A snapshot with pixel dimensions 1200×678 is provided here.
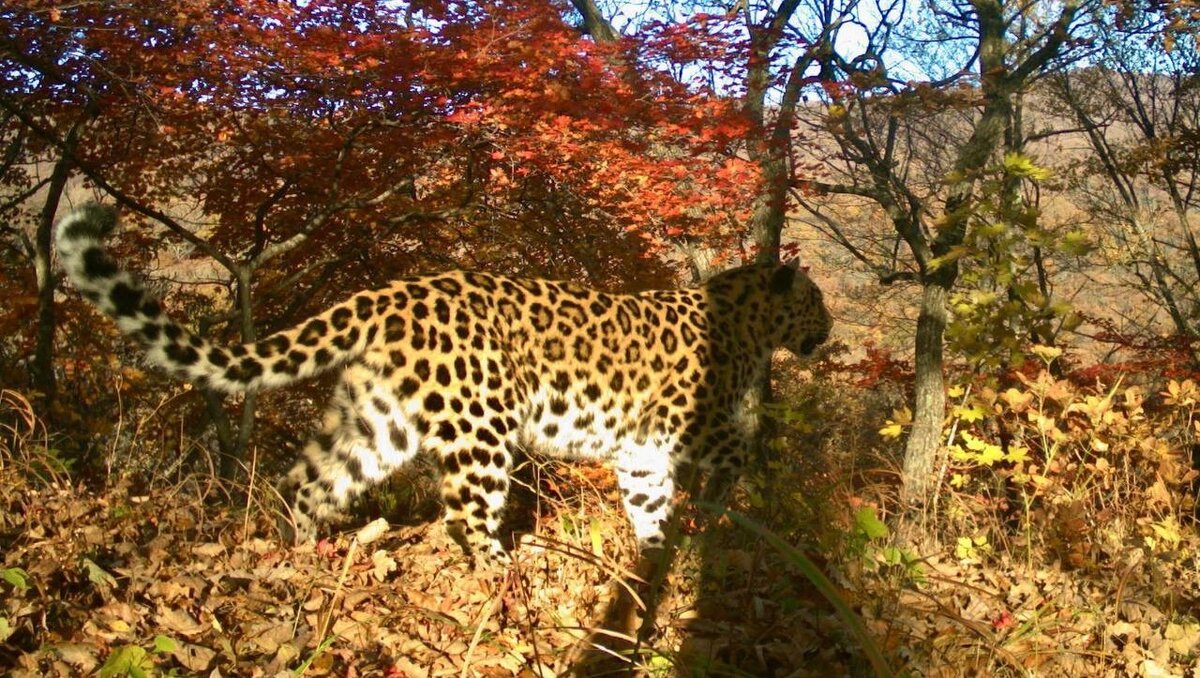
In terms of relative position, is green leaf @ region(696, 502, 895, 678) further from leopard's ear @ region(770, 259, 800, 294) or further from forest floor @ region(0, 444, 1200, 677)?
leopard's ear @ region(770, 259, 800, 294)

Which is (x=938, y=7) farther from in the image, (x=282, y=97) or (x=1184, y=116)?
(x=282, y=97)

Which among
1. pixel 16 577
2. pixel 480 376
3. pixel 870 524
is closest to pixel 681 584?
pixel 870 524

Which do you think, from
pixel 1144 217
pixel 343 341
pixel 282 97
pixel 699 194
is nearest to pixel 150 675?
pixel 343 341

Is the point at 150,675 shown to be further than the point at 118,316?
No

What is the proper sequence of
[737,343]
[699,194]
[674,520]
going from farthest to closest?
[699,194] < [737,343] < [674,520]

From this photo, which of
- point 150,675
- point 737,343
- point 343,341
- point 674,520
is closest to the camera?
point 674,520

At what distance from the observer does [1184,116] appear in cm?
1866

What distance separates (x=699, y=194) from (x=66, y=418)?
7221mm

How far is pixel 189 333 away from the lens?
5.25 metres

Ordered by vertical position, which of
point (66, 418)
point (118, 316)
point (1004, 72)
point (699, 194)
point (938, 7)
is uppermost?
point (938, 7)

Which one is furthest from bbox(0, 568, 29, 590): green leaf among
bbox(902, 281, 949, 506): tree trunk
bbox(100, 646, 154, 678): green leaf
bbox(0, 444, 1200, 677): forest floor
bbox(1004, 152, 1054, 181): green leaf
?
bbox(902, 281, 949, 506): tree trunk

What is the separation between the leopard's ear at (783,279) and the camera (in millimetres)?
8094

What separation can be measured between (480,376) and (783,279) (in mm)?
3122

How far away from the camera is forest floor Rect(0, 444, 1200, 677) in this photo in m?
3.85
